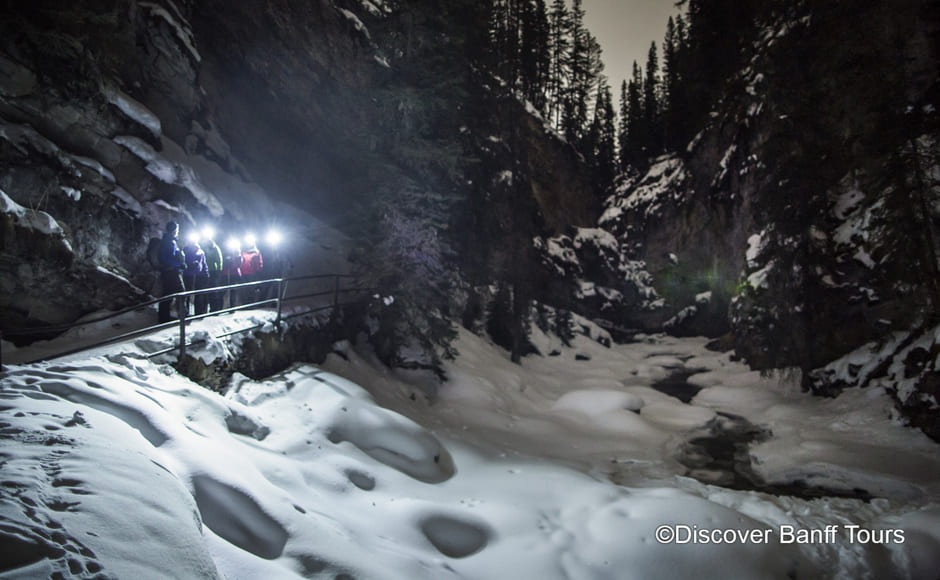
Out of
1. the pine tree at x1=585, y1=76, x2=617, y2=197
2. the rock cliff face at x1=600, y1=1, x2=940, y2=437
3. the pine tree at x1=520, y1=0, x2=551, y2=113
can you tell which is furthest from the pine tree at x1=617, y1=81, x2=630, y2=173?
the rock cliff face at x1=600, y1=1, x2=940, y2=437

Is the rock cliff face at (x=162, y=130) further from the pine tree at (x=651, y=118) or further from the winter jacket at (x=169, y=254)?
the pine tree at (x=651, y=118)

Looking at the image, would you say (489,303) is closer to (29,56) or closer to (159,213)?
(159,213)

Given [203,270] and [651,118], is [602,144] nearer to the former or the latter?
[651,118]

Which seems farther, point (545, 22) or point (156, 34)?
point (545, 22)

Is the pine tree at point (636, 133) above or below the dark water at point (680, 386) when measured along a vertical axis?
above

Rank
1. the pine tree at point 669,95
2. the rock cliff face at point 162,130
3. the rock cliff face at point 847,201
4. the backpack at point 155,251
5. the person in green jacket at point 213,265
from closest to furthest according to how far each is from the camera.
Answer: the rock cliff face at point 162,130
the backpack at point 155,251
the person in green jacket at point 213,265
the rock cliff face at point 847,201
the pine tree at point 669,95

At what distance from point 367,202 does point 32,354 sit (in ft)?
25.4

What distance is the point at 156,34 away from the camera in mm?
12359

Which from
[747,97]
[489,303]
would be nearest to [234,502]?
[489,303]

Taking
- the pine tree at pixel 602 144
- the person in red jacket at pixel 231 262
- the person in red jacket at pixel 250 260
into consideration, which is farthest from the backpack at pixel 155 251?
the pine tree at pixel 602 144

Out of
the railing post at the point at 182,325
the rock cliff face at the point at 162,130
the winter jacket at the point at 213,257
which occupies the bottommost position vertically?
the railing post at the point at 182,325

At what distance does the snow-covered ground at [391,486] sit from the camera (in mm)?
2857

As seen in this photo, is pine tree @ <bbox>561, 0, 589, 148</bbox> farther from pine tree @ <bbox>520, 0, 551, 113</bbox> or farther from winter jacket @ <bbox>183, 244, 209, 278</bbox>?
winter jacket @ <bbox>183, 244, 209, 278</bbox>

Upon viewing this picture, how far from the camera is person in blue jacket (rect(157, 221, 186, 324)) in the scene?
8695 millimetres
